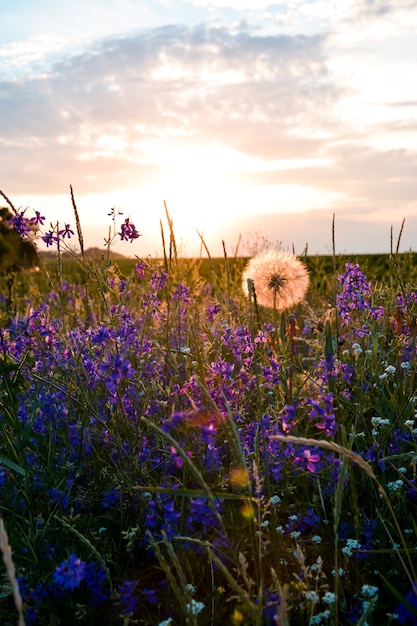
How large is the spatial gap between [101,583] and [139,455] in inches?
24.9

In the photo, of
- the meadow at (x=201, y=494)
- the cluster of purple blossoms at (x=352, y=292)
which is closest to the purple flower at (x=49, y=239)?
the meadow at (x=201, y=494)

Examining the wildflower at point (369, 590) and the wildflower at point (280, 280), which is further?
the wildflower at point (280, 280)

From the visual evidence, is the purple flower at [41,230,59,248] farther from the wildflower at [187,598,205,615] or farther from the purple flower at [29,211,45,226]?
the wildflower at [187,598,205,615]

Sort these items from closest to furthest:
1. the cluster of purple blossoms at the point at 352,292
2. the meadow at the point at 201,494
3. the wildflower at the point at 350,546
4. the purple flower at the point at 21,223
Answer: the meadow at the point at 201,494, the wildflower at the point at 350,546, the purple flower at the point at 21,223, the cluster of purple blossoms at the point at 352,292

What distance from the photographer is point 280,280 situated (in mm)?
4906

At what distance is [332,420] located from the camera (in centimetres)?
195

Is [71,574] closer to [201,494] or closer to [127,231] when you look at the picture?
[201,494]

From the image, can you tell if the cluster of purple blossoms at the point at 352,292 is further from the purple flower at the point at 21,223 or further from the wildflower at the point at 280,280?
the purple flower at the point at 21,223

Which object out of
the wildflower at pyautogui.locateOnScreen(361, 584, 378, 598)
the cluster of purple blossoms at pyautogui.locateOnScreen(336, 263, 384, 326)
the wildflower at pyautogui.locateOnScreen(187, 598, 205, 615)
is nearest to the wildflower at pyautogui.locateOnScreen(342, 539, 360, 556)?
the wildflower at pyautogui.locateOnScreen(361, 584, 378, 598)

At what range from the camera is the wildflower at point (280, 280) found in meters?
4.92

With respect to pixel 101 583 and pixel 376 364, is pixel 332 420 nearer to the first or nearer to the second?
pixel 101 583

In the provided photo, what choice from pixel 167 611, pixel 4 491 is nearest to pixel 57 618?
pixel 167 611

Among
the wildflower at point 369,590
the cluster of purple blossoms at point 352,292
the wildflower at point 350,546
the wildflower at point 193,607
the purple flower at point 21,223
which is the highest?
the purple flower at point 21,223

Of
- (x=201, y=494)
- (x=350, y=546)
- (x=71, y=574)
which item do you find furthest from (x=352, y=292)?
(x=71, y=574)
